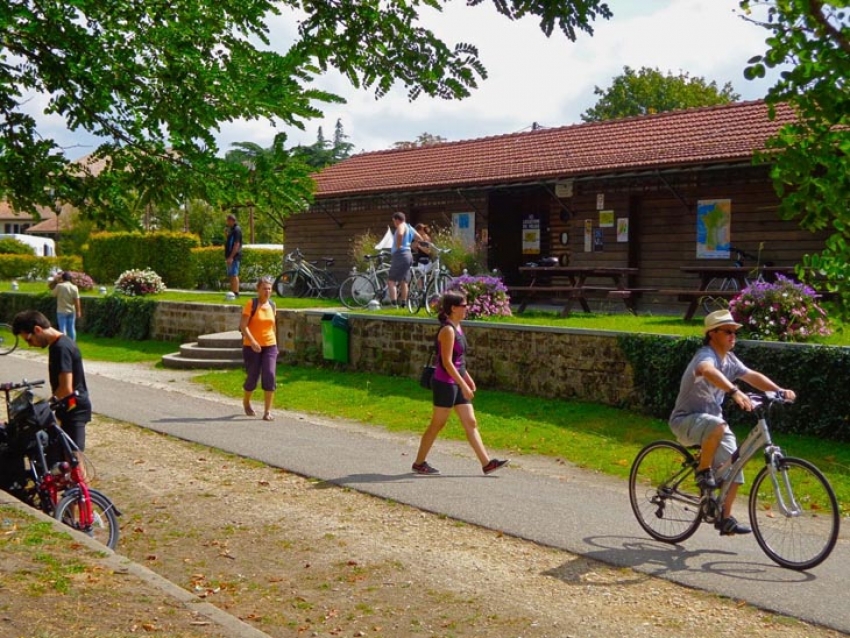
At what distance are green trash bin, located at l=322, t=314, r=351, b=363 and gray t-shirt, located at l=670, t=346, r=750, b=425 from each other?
37.4 ft

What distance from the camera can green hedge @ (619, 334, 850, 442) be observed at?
11734 mm

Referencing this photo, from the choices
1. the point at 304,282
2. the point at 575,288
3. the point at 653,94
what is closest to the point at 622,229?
the point at 575,288

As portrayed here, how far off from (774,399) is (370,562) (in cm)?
301

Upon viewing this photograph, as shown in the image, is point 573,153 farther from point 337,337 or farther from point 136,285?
point 136,285

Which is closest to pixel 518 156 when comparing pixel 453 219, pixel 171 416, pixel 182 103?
pixel 453 219

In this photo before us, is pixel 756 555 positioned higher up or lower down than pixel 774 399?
lower down

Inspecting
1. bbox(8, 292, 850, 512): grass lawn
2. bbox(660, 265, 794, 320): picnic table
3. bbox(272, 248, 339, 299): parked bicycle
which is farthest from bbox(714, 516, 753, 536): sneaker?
bbox(272, 248, 339, 299): parked bicycle

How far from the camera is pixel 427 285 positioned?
1936cm

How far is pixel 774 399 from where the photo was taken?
742 cm

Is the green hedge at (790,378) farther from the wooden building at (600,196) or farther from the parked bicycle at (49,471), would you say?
the parked bicycle at (49,471)

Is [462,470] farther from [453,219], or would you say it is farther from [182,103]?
[453,219]

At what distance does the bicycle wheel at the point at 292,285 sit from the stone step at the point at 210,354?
20.4 feet

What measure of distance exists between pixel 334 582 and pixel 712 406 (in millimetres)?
2994

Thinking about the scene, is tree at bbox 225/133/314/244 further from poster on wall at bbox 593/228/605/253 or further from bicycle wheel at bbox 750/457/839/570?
poster on wall at bbox 593/228/605/253
